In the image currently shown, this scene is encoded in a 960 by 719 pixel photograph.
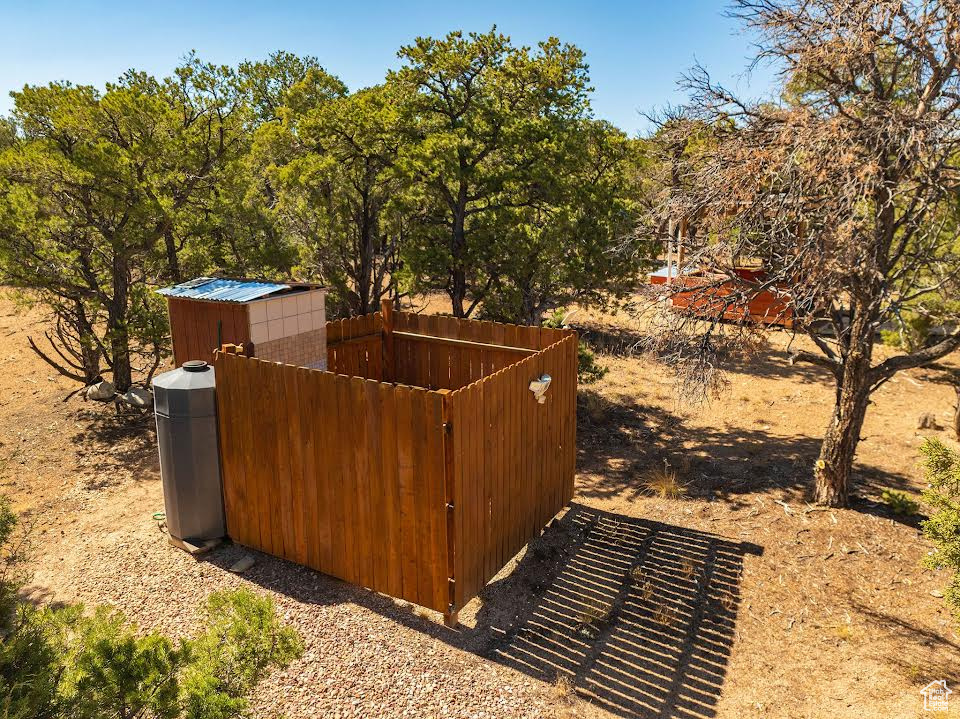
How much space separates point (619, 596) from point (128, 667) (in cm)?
494

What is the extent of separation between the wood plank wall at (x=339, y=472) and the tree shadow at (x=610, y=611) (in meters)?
0.36

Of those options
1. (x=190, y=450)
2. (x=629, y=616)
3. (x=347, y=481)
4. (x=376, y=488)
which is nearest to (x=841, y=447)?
(x=629, y=616)

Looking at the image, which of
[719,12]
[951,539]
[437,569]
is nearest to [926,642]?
[951,539]

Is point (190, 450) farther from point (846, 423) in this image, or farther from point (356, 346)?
point (846, 423)

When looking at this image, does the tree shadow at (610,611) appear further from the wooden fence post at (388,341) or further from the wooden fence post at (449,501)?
the wooden fence post at (388,341)

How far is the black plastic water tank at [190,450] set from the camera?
6.77 m

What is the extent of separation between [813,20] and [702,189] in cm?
209

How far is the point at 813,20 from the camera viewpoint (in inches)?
272

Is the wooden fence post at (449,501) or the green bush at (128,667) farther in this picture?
the wooden fence post at (449,501)

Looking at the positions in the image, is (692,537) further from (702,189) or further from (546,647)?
(702,189)

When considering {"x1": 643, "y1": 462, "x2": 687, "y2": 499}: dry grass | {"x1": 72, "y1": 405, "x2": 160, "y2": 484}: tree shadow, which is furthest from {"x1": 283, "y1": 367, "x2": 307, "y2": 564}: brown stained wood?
{"x1": 643, "y1": 462, "x2": 687, "y2": 499}: dry grass

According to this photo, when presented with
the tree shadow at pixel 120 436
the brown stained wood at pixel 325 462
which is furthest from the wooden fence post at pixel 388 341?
the tree shadow at pixel 120 436

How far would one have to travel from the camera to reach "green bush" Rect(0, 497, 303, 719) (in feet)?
8.98

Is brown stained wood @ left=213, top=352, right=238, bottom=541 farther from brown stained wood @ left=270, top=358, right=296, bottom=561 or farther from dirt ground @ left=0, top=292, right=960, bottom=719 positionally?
brown stained wood @ left=270, top=358, right=296, bottom=561
